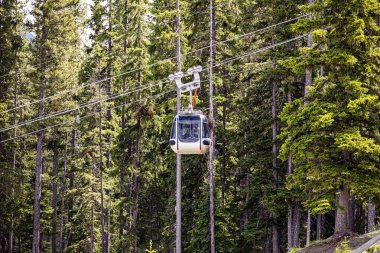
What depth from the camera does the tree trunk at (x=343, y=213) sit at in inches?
736

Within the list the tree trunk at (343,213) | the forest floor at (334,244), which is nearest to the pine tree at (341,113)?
the tree trunk at (343,213)

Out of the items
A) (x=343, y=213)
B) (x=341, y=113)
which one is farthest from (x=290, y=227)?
(x=341, y=113)

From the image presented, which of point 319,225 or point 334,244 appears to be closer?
point 334,244

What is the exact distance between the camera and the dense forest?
59.7 feet

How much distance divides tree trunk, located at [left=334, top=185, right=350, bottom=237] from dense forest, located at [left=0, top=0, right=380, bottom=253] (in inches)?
1.7

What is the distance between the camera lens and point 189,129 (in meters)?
20.5

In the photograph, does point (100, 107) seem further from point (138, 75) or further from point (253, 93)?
point (253, 93)

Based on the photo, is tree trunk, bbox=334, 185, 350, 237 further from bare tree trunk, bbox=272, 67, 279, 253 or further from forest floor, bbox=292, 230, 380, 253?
bare tree trunk, bbox=272, 67, 279, 253

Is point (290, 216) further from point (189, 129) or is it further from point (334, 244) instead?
point (189, 129)

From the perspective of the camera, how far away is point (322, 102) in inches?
719

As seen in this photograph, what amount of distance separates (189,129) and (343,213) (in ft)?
21.4

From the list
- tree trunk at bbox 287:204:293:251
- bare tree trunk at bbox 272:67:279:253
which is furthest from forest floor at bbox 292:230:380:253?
bare tree trunk at bbox 272:67:279:253

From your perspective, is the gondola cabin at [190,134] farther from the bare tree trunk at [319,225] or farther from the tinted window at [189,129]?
the bare tree trunk at [319,225]

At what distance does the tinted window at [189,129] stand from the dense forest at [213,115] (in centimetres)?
359
